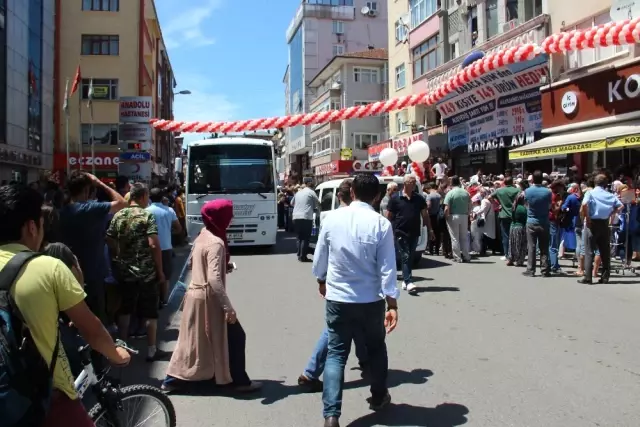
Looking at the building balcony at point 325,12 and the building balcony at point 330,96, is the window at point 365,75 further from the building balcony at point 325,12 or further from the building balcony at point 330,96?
the building balcony at point 325,12

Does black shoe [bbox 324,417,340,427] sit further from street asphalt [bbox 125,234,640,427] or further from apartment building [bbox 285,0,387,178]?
apartment building [bbox 285,0,387,178]

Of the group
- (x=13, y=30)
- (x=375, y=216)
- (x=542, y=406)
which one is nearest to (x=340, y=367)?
(x=375, y=216)

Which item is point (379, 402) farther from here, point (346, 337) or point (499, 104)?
point (499, 104)

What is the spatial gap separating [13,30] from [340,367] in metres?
28.3

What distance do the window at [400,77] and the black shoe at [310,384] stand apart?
98.8 ft

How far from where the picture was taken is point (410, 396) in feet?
15.7

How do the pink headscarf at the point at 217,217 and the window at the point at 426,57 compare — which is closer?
the pink headscarf at the point at 217,217

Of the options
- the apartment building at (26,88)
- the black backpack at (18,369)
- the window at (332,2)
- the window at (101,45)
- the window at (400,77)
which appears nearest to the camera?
the black backpack at (18,369)

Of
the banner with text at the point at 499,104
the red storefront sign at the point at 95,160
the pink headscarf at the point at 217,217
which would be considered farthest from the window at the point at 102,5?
the pink headscarf at the point at 217,217

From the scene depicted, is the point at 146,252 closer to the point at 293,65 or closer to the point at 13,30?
the point at 13,30

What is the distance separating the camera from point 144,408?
3.75 metres

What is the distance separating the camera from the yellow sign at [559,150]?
601 inches

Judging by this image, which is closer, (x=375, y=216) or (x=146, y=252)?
(x=375, y=216)

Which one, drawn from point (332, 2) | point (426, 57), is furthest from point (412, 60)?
point (332, 2)
